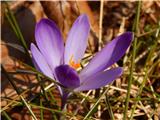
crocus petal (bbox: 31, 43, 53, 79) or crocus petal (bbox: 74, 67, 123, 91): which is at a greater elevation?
crocus petal (bbox: 31, 43, 53, 79)

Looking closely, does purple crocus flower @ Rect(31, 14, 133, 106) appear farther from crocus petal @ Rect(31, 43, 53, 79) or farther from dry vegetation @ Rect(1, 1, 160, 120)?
dry vegetation @ Rect(1, 1, 160, 120)

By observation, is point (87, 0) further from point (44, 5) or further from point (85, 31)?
point (85, 31)

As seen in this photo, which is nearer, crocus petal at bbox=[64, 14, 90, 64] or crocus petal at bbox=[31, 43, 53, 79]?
crocus petal at bbox=[31, 43, 53, 79]

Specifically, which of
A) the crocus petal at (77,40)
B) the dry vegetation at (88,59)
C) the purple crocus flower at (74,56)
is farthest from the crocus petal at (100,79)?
the dry vegetation at (88,59)

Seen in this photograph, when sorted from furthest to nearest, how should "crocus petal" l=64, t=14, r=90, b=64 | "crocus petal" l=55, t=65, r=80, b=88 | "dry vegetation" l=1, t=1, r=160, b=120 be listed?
"dry vegetation" l=1, t=1, r=160, b=120 < "crocus petal" l=64, t=14, r=90, b=64 < "crocus petal" l=55, t=65, r=80, b=88

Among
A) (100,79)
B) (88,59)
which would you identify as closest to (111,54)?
(100,79)

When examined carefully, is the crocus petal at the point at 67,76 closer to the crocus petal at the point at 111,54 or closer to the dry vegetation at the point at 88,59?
the crocus petal at the point at 111,54

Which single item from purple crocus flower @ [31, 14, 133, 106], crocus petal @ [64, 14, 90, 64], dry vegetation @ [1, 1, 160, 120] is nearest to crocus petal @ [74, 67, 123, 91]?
purple crocus flower @ [31, 14, 133, 106]
